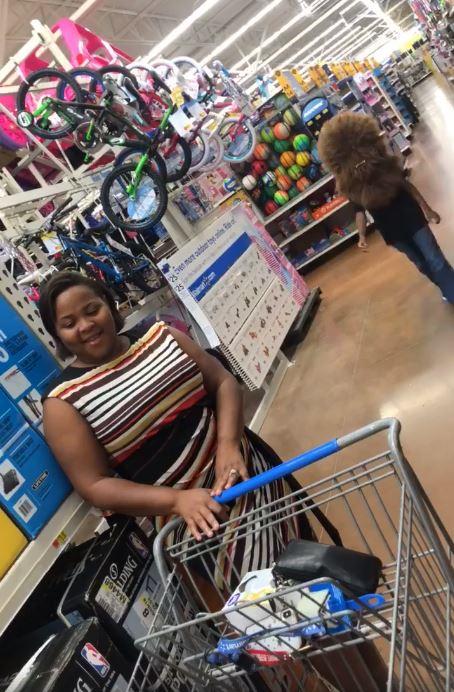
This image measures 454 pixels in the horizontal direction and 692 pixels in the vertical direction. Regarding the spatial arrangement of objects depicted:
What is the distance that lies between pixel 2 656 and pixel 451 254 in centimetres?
452

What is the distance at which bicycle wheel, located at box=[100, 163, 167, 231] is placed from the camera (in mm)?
4051

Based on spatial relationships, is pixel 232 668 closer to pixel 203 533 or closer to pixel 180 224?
pixel 203 533

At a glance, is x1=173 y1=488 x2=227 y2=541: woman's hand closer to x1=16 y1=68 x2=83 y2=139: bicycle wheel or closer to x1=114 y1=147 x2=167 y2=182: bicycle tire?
x1=114 y1=147 x2=167 y2=182: bicycle tire

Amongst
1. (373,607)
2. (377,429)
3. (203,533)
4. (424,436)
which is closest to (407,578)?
(373,607)

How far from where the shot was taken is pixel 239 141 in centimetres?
598

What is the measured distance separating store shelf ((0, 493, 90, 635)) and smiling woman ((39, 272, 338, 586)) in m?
0.21

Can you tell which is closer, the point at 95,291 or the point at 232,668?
the point at 232,668

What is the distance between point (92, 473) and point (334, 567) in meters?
0.85

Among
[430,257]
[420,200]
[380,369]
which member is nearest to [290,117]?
[420,200]

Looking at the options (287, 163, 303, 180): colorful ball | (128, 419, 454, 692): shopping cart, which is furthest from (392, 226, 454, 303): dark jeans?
(287, 163, 303, 180): colorful ball

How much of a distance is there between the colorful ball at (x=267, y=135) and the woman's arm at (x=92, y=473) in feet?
19.7

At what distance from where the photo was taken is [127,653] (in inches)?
58.0

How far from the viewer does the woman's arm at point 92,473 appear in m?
1.49

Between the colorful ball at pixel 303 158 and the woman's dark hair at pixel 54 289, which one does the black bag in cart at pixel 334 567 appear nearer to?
the woman's dark hair at pixel 54 289
